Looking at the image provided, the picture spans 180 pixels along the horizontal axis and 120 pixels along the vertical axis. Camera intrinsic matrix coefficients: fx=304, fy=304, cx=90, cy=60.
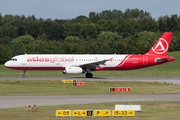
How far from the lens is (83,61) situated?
55.9 meters

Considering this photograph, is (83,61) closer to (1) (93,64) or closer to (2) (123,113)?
(1) (93,64)

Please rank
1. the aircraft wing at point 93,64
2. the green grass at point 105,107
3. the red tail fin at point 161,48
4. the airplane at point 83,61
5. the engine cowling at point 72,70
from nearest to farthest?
the green grass at point 105,107 → the engine cowling at point 72,70 → the aircraft wing at point 93,64 → the airplane at point 83,61 → the red tail fin at point 161,48

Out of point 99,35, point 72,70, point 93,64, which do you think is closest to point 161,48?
point 93,64

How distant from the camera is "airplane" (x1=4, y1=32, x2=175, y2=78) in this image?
54.0m

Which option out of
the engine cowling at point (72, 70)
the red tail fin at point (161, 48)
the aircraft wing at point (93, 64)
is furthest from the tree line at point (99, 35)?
the engine cowling at point (72, 70)

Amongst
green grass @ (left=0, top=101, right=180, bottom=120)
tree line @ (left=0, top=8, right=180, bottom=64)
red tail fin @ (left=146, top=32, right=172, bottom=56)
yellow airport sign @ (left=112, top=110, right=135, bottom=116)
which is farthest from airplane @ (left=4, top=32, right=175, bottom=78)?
tree line @ (left=0, top=8, right=180, bottom=64)

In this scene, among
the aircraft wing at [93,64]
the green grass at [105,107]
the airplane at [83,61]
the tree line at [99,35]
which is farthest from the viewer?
the tree line at [99,35]

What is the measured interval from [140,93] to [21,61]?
27441 mm

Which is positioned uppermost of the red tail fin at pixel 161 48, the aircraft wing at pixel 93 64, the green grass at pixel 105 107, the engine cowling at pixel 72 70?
the red tail fin at pixel 161 48

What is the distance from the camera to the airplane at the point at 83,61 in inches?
2126

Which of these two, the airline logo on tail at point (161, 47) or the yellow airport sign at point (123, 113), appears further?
the airline logo on tail at point (161, 47)

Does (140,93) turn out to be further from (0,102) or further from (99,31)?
(99,31)

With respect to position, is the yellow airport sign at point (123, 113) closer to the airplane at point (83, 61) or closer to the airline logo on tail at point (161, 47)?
the airplane at point (83, 61)

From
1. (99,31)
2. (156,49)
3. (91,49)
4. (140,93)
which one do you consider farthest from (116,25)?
(140,93)
